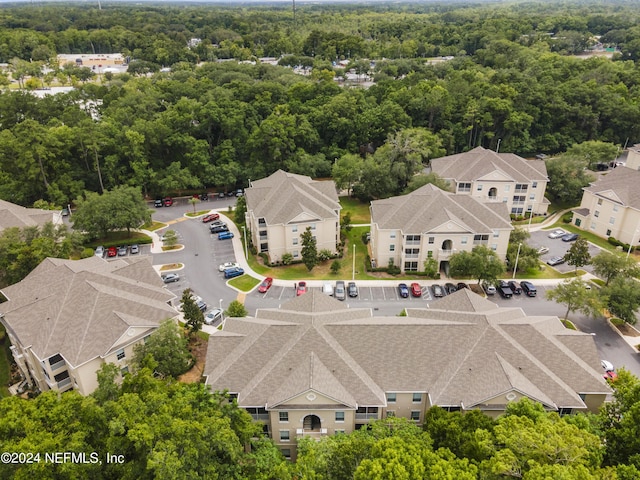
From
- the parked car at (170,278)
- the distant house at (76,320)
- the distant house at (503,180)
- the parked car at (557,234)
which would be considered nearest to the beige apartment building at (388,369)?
the distant house at (76,320)

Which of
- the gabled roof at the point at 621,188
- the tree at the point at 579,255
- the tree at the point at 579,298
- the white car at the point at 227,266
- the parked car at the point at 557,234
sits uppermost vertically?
the gabled roof at the point at 621,188

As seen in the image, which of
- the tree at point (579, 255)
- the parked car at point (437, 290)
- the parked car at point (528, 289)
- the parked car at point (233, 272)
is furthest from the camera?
the parked car at point (233, 272)

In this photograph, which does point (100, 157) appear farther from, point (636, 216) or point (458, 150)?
point (636, 216)

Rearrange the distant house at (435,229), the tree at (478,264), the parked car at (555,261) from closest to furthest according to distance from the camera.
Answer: the tree at (478,264) < the distant house at (435,229) < the parked car at (555,261)

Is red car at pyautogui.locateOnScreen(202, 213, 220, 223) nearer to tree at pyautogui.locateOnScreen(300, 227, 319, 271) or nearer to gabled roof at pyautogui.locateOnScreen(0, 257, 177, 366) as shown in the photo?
tree at pyautogui.locateOnScreen(300, 227, 319, 271)

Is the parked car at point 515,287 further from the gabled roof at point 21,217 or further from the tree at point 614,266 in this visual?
the gabled roof at point 21,217

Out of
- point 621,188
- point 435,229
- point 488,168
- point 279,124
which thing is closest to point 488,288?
point 435,229

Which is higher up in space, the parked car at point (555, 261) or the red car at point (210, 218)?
the red car at point (210, 218)

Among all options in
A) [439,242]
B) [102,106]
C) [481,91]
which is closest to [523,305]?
[439,242]
